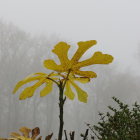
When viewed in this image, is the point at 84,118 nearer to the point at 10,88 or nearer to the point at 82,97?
the point at 10,88

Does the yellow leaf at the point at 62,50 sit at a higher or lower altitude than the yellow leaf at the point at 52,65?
higher

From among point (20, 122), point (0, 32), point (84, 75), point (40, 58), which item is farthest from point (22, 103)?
point (84, 75)

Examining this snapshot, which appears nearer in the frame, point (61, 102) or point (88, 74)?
point (61, 102)

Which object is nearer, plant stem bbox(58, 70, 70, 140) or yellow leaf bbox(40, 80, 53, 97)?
plant stem bbox(58, 70, 70, 140)

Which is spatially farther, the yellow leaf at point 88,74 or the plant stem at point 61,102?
the yellow leaf at point 88,74

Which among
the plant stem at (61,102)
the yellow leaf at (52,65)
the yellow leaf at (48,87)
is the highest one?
the yellow leaf at (52,65)

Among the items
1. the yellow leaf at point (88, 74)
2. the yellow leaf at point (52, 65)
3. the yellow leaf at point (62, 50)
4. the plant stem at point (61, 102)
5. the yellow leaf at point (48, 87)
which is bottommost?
the plant stem at point (61, 102)

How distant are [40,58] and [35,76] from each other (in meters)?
30.6

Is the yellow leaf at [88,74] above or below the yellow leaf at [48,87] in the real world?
above

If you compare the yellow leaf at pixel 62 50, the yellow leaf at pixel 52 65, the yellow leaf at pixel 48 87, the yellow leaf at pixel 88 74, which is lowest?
the yellow leaf at pixel 48 87

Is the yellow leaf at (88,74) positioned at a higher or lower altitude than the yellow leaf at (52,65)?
lower

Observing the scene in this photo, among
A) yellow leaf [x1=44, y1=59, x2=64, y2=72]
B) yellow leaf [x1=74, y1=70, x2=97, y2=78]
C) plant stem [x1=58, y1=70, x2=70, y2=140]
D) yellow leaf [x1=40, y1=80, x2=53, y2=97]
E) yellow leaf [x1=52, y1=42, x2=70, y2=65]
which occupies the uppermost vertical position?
yellow leaf [x1=52, y1=42, x2=70, y2=65]

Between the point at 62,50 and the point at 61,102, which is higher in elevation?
the point at 62,50

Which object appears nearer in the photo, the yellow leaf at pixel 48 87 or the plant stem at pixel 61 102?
the plant stem at pixel 61 102
